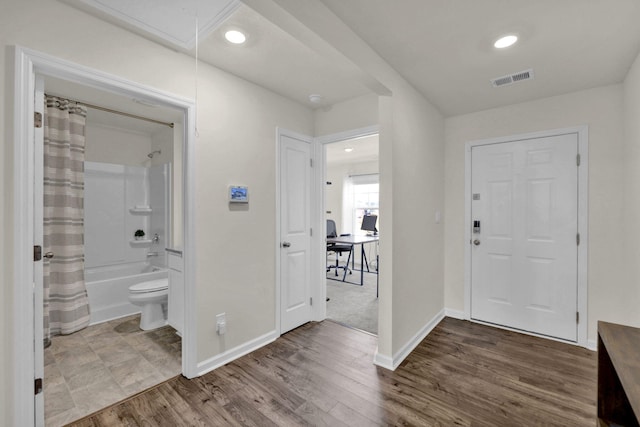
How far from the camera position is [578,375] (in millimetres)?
2176

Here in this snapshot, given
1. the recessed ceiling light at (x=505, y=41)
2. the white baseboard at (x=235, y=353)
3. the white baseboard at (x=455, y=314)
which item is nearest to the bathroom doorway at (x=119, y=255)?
the white baseboard at (x=235, y=353)

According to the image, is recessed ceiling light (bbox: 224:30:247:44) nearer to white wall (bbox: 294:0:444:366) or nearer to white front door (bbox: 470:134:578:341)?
white wall (bbox: 294:0:444:366)

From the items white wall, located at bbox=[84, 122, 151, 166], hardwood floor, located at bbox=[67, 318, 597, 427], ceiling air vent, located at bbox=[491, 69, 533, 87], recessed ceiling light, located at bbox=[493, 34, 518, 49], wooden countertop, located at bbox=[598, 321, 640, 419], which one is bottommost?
hardwood floor, located at bbox=[67, 318, 597, 427]

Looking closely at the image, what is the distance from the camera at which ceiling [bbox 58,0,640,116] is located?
1587 millimetres

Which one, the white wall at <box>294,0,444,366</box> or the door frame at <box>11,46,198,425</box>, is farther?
the white wall at <box>294,0,444,366</box>

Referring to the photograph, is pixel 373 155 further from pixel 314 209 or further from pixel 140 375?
pixel 140 375

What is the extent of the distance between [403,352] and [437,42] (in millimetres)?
2409

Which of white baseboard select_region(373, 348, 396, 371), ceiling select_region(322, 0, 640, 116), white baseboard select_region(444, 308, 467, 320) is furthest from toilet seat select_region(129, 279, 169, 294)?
white baseboard select_region(444, 308, 467, 320)

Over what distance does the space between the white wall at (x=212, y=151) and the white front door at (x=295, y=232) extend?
148mm

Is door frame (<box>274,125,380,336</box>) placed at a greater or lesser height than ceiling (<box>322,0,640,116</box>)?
lesser

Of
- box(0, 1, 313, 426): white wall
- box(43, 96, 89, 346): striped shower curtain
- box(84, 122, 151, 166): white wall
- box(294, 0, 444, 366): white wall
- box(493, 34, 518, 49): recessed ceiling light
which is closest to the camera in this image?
box(0, 1, 313, 426): white wall

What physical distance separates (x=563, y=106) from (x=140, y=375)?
4377 millimetres

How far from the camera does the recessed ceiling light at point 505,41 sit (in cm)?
183

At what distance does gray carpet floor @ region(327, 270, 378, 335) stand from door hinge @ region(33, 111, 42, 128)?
2.98 metres
